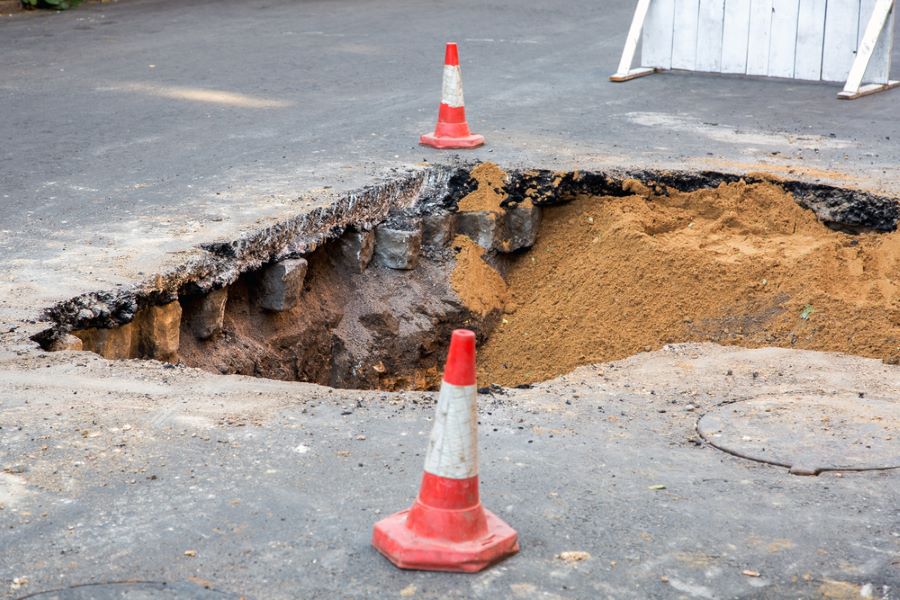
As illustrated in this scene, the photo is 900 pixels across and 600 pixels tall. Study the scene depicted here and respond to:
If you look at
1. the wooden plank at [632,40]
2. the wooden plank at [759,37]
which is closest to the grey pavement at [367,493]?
Answer: the wooden plank at [632,40]

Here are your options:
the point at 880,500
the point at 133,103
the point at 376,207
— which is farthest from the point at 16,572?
the point at 133,103

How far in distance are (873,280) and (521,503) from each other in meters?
3.45

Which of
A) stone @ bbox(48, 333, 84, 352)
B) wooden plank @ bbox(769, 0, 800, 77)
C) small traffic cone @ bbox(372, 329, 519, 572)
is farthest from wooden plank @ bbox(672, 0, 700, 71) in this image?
small traffic cone @ bbox(372, 329, 519, 572)

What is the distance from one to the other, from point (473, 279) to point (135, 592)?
170 inches

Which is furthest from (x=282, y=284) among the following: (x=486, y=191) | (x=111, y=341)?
(x=486, y=191)

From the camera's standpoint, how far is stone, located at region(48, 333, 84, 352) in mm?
4672

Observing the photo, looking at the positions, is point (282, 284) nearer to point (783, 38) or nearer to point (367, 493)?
point (367, 493)

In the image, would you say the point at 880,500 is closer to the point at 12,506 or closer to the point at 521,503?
the point at 521,503

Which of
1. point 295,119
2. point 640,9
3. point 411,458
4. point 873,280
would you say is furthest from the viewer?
point 640,9

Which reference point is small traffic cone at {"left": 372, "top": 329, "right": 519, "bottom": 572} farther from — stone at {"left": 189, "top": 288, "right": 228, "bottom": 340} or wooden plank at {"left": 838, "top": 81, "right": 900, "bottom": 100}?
wooden plank at {"left": 838, "top": 81, "right": 900, "bottom": 100}

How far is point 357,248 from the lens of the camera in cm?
658

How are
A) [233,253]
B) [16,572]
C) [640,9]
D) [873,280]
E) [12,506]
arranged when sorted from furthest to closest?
[640,9], [873,280], [233,253], [12,506], [16,572]

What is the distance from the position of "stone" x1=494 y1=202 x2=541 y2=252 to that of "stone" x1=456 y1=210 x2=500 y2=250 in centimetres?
7

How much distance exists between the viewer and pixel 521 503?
344cm
